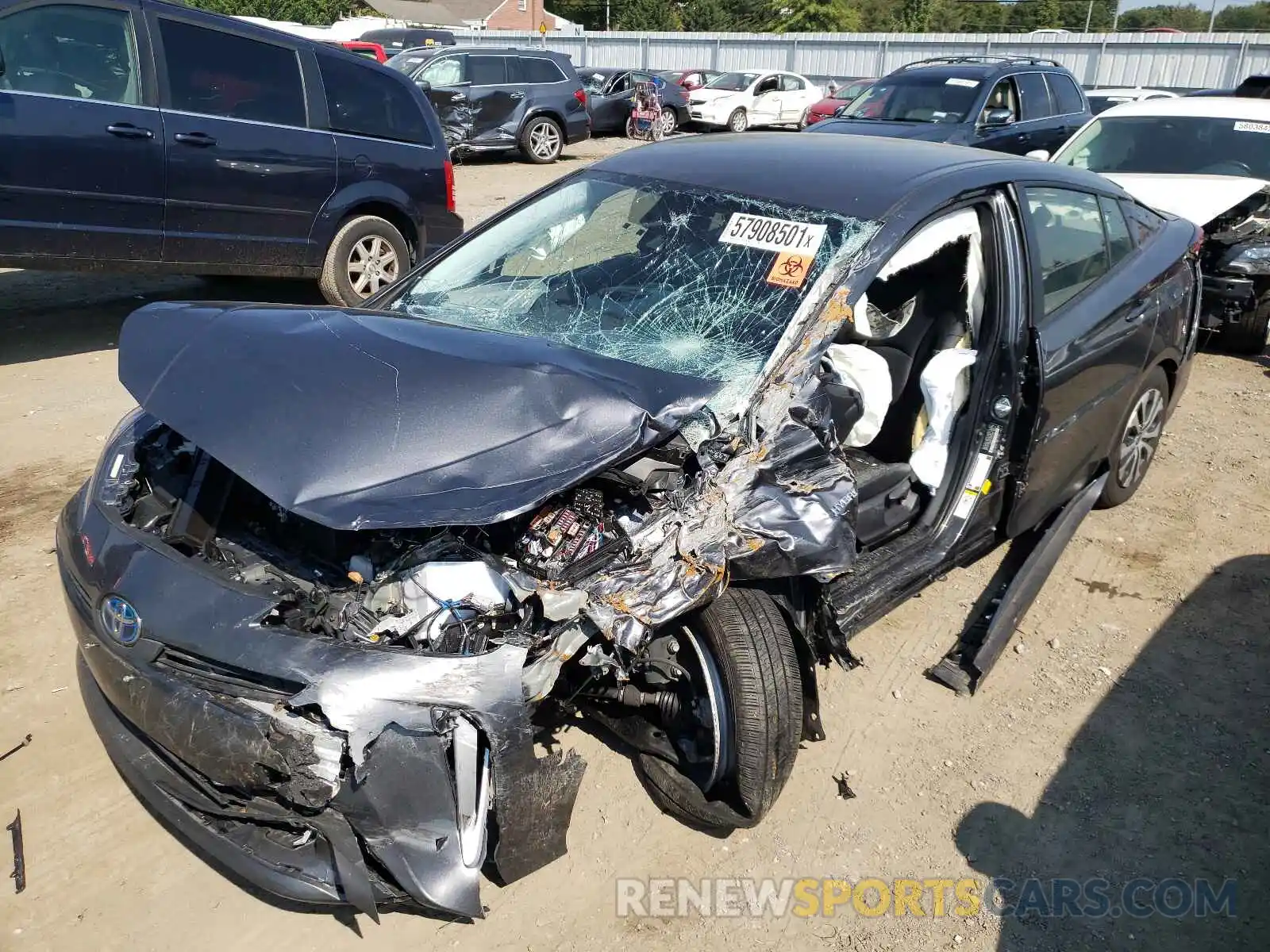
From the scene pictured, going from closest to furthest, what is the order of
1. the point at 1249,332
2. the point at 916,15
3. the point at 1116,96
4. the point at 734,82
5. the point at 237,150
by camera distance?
the point at 237,150, the point at 1249,332, the point at 1116,96, the point at 734,82, the point at 916,15

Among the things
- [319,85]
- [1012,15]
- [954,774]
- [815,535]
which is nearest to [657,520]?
[815,535]

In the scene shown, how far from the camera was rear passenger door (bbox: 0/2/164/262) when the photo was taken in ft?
17.1

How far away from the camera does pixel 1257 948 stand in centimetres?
236

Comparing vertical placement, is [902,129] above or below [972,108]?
below

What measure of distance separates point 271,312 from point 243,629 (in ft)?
3.60

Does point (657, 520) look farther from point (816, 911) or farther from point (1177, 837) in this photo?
point (1177, 837)

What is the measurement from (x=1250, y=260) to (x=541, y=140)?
36.5 feet

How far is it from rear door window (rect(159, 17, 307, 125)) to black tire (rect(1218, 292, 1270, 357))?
667 centimetres

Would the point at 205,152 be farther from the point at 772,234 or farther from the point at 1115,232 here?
the point at 1115,232

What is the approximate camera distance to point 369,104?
6.82 m

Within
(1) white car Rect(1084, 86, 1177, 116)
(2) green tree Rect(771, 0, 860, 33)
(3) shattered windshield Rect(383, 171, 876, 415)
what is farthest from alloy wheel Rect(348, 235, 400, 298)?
(2) green tree Rect(771, 0, 860, 33)

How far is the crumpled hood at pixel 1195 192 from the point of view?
6.34m

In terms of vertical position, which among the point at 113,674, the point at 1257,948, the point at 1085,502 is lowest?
the point at 1257,948

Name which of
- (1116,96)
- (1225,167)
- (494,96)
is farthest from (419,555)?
(1116,96)
